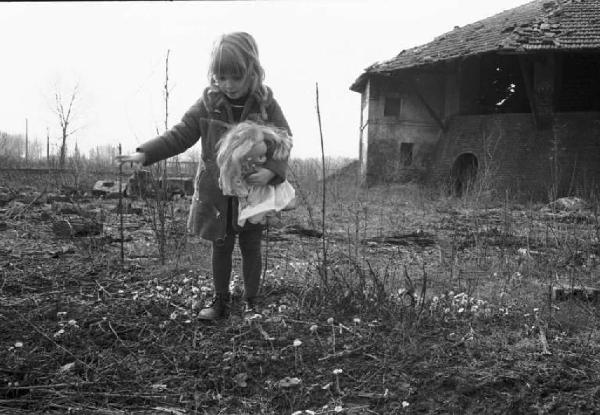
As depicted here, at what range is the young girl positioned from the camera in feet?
8.15

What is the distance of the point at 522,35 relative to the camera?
12977 mm

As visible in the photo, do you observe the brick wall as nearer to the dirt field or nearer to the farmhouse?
the farmhouse

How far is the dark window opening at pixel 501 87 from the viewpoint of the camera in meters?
15.2

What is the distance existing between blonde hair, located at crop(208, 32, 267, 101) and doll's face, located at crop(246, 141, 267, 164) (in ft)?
1.00

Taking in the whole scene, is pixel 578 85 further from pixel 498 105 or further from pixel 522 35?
pixel 498 105

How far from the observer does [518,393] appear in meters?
1.99

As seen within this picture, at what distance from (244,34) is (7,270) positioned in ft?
8.23

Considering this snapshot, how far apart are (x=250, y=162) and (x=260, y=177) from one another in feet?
0.29

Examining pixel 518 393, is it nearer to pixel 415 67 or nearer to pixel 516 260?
pixel 516 260

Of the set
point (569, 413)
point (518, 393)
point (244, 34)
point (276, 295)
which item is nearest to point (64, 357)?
point (276, 295)

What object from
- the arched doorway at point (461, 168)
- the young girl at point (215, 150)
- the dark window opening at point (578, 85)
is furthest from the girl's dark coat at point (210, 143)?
the arched doorway at point (461, 168)

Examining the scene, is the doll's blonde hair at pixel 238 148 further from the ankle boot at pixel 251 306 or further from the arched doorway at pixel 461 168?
the arched doorway at pixel 461 168

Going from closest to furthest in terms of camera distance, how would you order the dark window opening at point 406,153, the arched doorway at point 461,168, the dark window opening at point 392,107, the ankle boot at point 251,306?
the ankle boot at point 251,306 < the arched doorway at point 461,168 < the dark window opening at point 406,153 < the dark window opening at point 392,107

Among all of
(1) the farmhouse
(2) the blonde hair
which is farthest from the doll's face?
(1) the farmhouse
